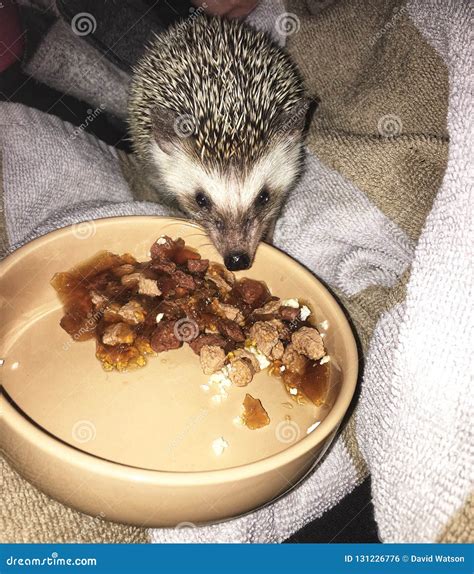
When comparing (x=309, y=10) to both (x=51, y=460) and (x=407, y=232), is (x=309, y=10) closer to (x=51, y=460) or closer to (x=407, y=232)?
(x=407, y=232)

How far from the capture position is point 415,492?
0.83 meters

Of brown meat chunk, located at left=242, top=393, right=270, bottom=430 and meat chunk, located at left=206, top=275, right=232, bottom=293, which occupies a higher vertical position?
brown meat chunk, located at left=242, top=393, right=270, bottom=430

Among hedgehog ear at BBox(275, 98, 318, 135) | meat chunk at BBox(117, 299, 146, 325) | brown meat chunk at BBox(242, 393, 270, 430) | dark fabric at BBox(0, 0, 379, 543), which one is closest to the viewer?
brown meat chunk at BBox(242, 393, 270, 430)

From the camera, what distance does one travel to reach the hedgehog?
4.30ft

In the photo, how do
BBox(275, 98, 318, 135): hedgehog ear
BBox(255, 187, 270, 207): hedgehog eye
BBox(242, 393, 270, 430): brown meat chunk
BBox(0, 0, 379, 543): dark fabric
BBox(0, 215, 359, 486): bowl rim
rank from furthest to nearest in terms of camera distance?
BBox(0, 0, 379, 543): dark fabric, BBox(255, 187, 270, 207): hedgehog eye, BBox(275, 98, 318, 135): hedgehog ear, BBox(242, 393, 270, 430): brown meat chunk, BBox(0, 215, 359, 486): bowl rim

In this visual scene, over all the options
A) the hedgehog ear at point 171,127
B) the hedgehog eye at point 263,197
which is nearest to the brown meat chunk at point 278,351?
the hedgehog eye at point 263,197

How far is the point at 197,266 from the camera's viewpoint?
3.87 feet

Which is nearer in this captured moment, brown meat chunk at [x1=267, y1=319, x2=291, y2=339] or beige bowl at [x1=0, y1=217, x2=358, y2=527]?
beige bowl at [x1=0, y1=217, x2=358, y2=527]

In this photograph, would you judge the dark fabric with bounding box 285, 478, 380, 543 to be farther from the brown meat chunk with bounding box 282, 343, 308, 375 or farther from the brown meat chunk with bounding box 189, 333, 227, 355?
the brown meat chunk with bounding box 189, 333, 227, 355

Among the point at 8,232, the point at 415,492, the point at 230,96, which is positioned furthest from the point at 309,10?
the point at 415,492

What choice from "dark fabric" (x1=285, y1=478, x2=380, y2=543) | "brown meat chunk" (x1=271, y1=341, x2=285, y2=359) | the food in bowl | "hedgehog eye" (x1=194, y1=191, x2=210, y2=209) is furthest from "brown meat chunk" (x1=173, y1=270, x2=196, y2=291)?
"dark fabric" (x1=285, y1=478, x2=380, y2=543)

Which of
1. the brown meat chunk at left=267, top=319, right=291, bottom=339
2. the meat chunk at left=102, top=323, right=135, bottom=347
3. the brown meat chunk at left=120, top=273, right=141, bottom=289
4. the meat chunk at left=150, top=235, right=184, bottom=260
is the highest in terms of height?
the brown meat chunk at left=267, top=319, right=291, bottom=339

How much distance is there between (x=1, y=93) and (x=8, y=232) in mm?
629

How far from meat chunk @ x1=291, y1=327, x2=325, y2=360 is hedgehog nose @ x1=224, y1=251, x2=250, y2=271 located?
0.75 ft
